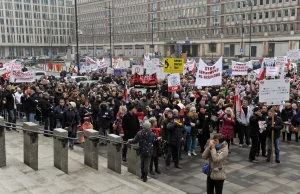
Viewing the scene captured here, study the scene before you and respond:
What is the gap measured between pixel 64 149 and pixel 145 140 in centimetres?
199

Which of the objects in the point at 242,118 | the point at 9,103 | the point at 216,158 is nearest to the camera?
the point at 216,158

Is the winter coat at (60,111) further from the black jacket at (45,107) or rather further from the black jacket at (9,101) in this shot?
the black jacket at (9,101)

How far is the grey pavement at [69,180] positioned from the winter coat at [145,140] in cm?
76

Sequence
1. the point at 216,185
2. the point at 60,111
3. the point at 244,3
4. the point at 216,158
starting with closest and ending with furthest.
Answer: the point at 216,158
the point at 216,185
the point at 60,111
the point at 244,3

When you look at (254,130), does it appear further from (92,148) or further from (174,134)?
(92,148)

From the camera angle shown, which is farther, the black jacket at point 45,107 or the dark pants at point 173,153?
the black jacket at point 45,107

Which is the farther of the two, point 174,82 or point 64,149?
point 174,82

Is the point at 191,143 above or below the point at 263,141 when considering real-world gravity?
below


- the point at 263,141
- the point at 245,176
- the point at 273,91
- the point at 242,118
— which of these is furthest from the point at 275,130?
the point at 245,176

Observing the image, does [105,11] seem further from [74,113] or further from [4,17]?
[74,113]

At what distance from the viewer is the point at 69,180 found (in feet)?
24.7

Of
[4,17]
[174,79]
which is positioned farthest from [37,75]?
[4,17]

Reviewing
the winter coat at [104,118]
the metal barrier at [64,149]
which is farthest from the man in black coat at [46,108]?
the metal barrier at [64,149]

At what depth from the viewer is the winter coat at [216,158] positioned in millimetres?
6062
